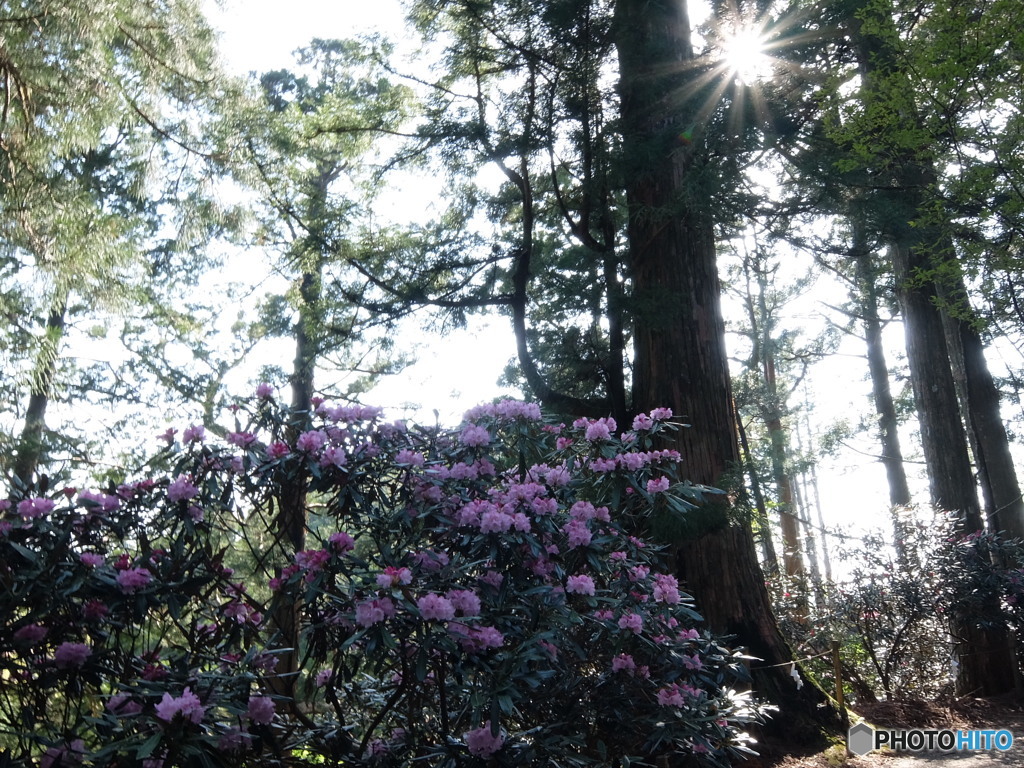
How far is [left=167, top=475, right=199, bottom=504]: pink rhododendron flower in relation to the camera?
2363 mm

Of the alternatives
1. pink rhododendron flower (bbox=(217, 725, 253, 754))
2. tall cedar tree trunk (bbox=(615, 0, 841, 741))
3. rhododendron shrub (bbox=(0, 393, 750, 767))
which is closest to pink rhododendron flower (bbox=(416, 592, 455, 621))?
rhododendron shrub (bbox=(0, 393, 750, 767))

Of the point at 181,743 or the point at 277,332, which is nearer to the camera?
the point at 181,743

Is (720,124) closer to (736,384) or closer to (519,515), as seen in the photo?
(519,515)

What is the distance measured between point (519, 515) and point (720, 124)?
3268mm

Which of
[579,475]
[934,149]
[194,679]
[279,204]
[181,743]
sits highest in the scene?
[279,204]

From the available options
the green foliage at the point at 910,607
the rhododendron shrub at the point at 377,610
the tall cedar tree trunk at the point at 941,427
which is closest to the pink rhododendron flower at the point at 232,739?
the rhododendron shrub at the point at 377,610

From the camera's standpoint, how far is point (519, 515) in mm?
2422

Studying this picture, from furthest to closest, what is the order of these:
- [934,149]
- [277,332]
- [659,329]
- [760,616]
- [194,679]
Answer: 1. [277,332]
2. [659,329]
3. [760,616]
4. [934,149]
5. [194,679]

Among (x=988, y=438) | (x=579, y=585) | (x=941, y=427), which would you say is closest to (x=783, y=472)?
(x=988, y=438)

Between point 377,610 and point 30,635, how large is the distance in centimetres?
90

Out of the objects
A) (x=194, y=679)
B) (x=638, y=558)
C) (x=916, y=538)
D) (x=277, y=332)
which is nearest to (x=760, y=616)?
(x=638, y=558)

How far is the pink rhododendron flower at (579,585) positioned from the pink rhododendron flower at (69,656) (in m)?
1.44

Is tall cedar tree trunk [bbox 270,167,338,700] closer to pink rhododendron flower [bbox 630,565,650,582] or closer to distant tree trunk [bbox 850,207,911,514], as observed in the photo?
pink rhododendron flower [bbox 630,565,650,582]

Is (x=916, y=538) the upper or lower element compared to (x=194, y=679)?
upper
